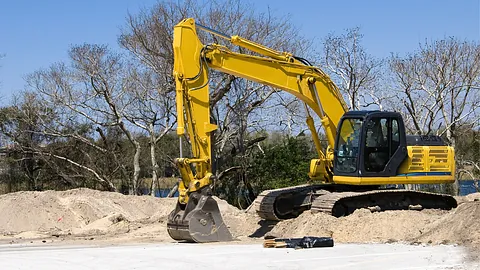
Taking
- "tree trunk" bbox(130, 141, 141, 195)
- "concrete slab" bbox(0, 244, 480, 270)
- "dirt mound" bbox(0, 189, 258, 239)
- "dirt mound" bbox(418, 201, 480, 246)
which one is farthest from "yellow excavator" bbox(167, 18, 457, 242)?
"tree trunk" bbox(130, 141, 141, 195)

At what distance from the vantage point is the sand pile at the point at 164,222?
13703 mm

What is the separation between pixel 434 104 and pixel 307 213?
17.7 meters

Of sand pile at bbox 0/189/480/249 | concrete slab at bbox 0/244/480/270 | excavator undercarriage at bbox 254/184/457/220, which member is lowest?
concrete slab at bbox 0/244/480/270

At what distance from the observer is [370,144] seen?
15648 mm

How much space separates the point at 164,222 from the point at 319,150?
489 centimetres

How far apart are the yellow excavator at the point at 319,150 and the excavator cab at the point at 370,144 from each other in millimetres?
22

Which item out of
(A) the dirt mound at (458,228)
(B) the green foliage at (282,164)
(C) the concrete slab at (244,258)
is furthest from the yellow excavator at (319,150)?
(B) the green foliage at (282,164)

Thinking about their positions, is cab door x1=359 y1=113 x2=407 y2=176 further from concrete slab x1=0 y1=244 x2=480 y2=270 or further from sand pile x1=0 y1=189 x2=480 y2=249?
concrete slab x1=0 y1=244 x2=480 y2=270

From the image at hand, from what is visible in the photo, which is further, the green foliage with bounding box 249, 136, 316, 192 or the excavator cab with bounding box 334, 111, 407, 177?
the green foliage with bounding box 249, 136, 316, 192

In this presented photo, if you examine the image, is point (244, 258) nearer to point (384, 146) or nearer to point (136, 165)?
point (384, 146)

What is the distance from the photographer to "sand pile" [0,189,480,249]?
13.7m

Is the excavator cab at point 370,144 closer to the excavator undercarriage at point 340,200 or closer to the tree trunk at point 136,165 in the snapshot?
the excavator undercarriage at point 340,200

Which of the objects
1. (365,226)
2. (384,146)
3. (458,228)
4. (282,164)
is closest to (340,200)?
(365,226)

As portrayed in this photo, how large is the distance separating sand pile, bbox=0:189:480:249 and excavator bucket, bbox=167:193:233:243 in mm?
1830
